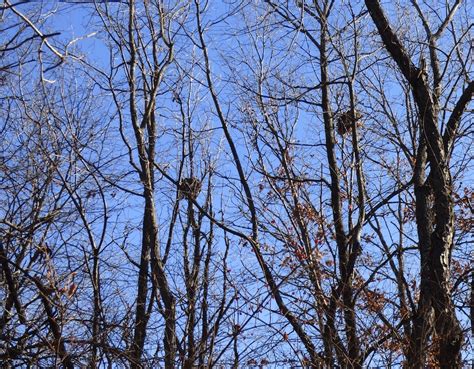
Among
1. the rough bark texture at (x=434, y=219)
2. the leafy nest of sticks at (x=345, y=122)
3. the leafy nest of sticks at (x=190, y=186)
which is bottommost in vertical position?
the rough bark texture at (x=434, y=219)

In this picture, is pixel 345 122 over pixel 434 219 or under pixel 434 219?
over

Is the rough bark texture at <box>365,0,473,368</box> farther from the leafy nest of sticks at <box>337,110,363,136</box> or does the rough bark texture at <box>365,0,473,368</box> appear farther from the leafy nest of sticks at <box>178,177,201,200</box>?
the leafy nest of sticks at <box>178,177,201,200</box>

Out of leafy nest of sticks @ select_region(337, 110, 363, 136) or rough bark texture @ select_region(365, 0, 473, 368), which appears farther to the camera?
leafy nest of sticks @ select_region(337, 110, 363, 136)

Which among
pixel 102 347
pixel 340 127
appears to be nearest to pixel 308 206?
pixel 340 127

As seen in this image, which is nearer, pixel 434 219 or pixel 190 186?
pixel 434 219

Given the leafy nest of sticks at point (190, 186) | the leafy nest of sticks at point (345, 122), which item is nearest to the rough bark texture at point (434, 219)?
the leafy nest of sticks at point (345, 122)

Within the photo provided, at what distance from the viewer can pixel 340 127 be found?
825 centimetres

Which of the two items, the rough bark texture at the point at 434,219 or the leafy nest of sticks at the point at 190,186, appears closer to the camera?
the rough bark texture at the point at 434,219

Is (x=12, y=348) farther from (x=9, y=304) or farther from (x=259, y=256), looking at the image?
(x=259, y=256)

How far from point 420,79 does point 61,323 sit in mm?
3804

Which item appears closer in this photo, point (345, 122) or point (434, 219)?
point (434, 219)

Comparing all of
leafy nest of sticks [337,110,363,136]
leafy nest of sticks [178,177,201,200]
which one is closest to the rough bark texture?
leafy nest of sticks [337,110,363,136]

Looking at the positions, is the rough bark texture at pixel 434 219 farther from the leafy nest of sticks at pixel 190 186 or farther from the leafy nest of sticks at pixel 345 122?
the leafy nest of sticks at pixel 190 186

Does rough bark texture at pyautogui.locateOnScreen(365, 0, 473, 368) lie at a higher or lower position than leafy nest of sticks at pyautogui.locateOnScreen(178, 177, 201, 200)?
lower
